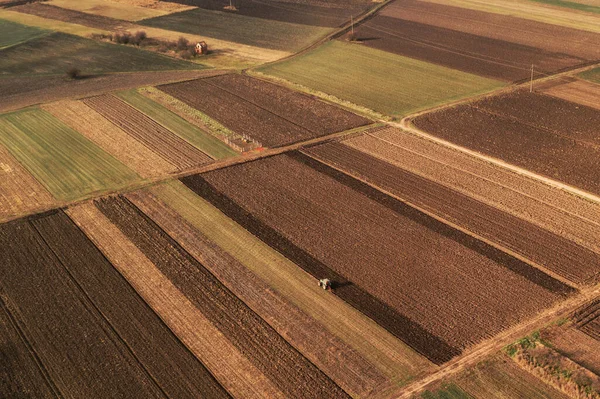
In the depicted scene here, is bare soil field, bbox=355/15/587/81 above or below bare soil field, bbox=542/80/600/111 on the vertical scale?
above

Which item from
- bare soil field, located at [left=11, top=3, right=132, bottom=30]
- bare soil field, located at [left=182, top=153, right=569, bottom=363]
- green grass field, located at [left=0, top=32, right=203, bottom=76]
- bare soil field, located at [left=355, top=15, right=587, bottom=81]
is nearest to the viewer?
bare soil field, located at [left=182, top=153, right=569, bottom=363]

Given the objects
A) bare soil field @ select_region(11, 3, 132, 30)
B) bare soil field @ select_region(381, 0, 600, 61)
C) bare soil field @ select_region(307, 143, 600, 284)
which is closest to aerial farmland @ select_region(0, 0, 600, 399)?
bare soil field @ select_region(307, 143, 600, 284)

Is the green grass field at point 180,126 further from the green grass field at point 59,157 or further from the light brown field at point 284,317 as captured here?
the light brown field at point 284,317

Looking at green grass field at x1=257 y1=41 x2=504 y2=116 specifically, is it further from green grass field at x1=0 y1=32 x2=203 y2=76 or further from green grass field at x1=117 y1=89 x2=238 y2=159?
green grass field at x1=117 y1=89 x2=238 y2=159

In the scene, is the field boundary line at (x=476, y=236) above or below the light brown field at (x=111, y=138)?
below

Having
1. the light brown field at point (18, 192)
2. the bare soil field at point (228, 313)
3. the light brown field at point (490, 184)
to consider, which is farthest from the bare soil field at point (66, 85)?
the bare soil field at point (228, 313)

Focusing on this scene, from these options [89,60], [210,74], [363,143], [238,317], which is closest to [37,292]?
[238,317]

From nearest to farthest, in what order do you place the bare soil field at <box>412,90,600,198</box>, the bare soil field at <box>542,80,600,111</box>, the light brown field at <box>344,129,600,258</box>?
the light brown field at <box>344,129,600,258</box> < the bare soil field at <box>412,90,600,198</box> < the bare soil field at <box>542,80,600,111</box>
